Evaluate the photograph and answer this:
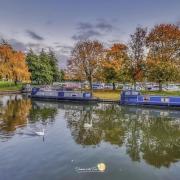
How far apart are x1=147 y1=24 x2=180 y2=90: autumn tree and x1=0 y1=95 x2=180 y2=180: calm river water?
27092 mm

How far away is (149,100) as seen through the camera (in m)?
48.2

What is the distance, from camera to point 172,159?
19.4 metres

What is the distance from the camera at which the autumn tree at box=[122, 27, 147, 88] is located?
67.1m

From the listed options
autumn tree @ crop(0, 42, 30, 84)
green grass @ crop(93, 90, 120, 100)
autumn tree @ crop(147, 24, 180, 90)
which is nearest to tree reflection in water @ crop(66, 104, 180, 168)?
green grass @ crop(93, 90, 120, 100)

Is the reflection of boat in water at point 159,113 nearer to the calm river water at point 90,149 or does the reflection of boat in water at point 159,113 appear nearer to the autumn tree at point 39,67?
the calm river water at point 90,149

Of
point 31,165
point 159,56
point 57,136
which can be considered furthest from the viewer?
Answer: point 159,56

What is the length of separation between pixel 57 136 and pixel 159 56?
42.6 metres

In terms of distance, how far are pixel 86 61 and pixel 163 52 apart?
19847 millimetres

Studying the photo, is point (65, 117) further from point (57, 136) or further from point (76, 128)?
point (57, 136)

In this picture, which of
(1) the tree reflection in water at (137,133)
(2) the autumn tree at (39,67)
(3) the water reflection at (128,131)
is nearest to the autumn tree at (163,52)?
(3) the water reflection at (128,131)

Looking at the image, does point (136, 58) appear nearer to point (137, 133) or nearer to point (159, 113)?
point (159, 113)

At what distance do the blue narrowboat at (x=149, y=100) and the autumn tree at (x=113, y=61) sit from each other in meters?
18.6

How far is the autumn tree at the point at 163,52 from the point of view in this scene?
198ft

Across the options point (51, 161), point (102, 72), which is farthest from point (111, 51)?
point (51, 161)
